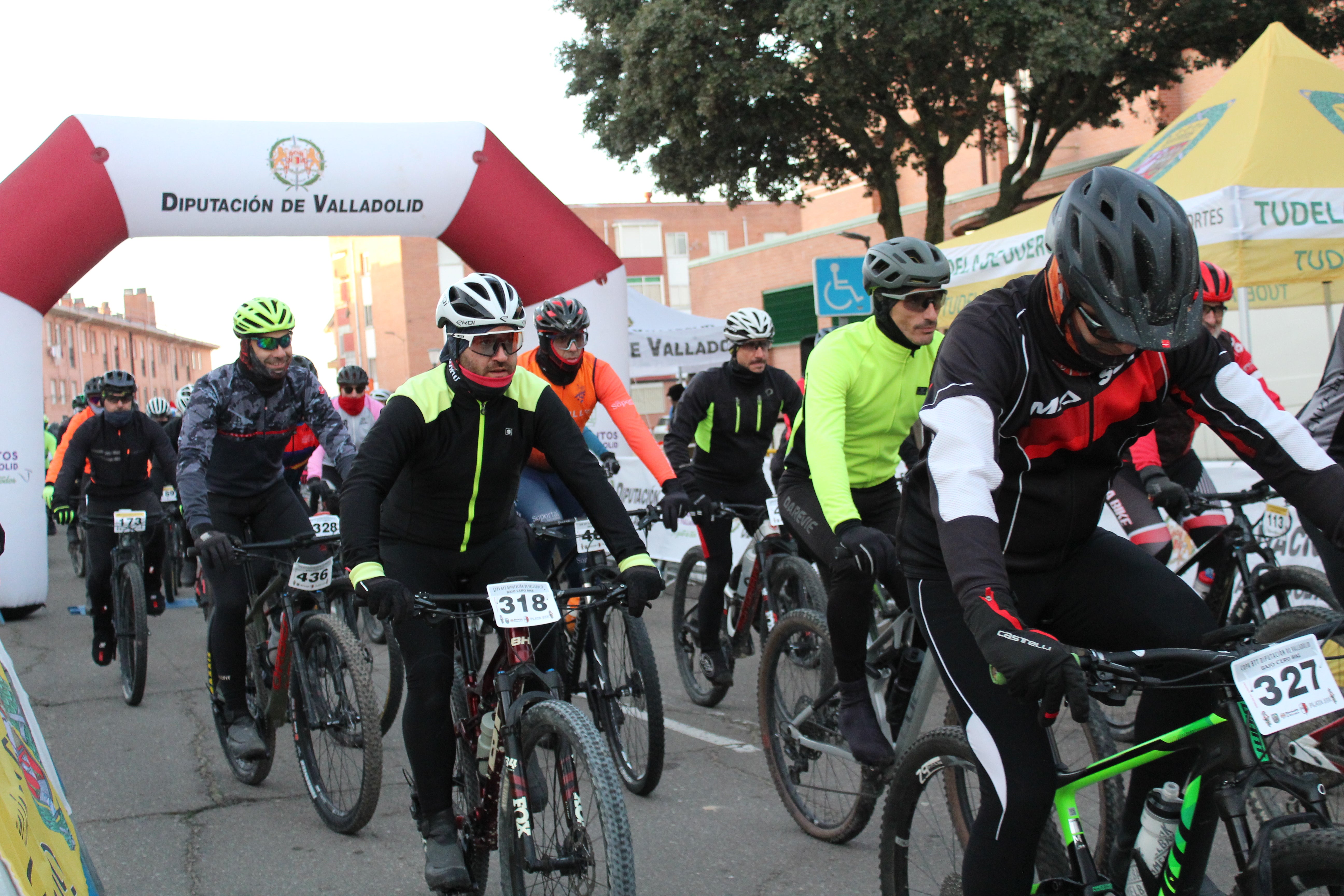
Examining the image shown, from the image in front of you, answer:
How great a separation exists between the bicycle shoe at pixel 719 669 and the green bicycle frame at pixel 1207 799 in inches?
164

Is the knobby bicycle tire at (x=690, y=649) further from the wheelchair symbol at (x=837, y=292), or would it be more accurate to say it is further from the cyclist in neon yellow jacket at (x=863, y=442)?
the wheelchair symbol at (x=837, y=292)

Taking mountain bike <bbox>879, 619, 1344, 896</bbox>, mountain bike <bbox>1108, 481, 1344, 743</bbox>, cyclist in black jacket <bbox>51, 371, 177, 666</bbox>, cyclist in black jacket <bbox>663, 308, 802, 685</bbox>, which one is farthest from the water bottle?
cyclist in black jacket <bbox>51, 371, 177, 666</bbox>

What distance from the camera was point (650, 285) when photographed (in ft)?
234

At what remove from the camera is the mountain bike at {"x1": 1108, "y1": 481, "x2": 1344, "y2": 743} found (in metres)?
4.82

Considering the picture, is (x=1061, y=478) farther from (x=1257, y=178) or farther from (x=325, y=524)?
(x=1257, y=178)

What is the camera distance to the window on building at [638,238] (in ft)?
235

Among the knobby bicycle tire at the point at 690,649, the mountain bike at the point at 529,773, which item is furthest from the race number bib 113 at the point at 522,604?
the knobby bicycle tire at the point at 690,649

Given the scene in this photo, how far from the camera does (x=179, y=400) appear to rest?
50.1 feet

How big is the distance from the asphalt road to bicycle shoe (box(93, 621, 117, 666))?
60 centimetres

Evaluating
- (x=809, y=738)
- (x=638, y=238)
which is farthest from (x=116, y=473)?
(x=638, y=238)

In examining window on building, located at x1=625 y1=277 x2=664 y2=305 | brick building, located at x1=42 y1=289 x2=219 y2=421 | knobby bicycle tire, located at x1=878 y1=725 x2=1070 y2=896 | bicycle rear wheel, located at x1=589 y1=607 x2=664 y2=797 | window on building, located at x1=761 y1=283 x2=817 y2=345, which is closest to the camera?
knobby bicycle tire, located at x1=878 y1=725 x2=1070 y2=896

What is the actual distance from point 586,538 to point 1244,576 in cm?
298

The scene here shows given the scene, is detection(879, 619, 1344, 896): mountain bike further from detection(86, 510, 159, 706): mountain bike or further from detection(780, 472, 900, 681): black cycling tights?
detection(86, 510, 159, 706): mountain bike

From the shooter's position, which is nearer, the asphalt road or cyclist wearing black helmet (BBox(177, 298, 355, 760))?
the asphalt road
